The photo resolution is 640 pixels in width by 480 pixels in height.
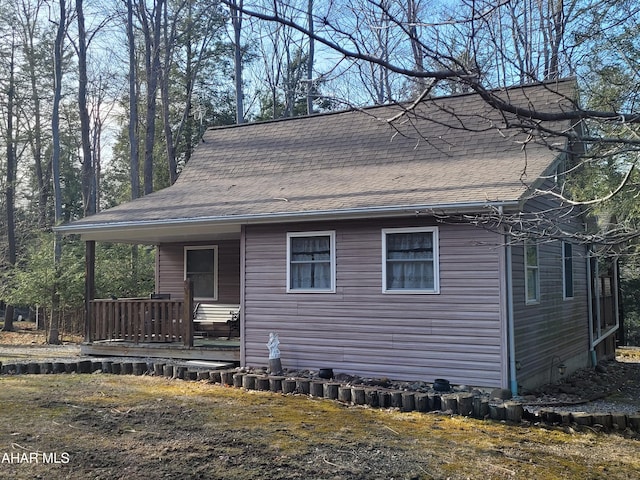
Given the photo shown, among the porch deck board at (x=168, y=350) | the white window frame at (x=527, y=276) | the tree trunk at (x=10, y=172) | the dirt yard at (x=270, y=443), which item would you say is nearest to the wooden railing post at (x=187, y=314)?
the porch deck board at (x=168, y=350)

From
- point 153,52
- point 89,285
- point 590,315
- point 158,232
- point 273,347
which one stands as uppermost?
point 153,52

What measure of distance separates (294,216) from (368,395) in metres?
3.17

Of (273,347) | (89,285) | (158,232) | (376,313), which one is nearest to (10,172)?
(89,285)

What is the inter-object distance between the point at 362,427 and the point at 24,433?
3504 mm

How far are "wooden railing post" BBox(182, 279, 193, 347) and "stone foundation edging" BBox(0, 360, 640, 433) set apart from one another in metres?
1.03

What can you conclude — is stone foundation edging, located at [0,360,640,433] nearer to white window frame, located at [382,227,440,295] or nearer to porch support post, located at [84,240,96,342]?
white window frame, located at [382,227,440,295]

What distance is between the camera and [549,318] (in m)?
10.6

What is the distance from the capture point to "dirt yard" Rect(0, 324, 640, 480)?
16.7 feet

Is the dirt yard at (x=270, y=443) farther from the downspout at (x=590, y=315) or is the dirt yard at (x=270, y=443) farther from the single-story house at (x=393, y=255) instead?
the downspout at (x=590, y=315)

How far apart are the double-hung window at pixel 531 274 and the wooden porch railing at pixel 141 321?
599cm

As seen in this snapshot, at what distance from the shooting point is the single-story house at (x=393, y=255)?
8.63 meters

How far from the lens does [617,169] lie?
11375 mm

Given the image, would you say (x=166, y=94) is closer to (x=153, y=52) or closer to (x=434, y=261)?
(x=153, y=52)

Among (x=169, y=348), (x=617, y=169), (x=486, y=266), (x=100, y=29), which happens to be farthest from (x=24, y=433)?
(x=100, y=29)
